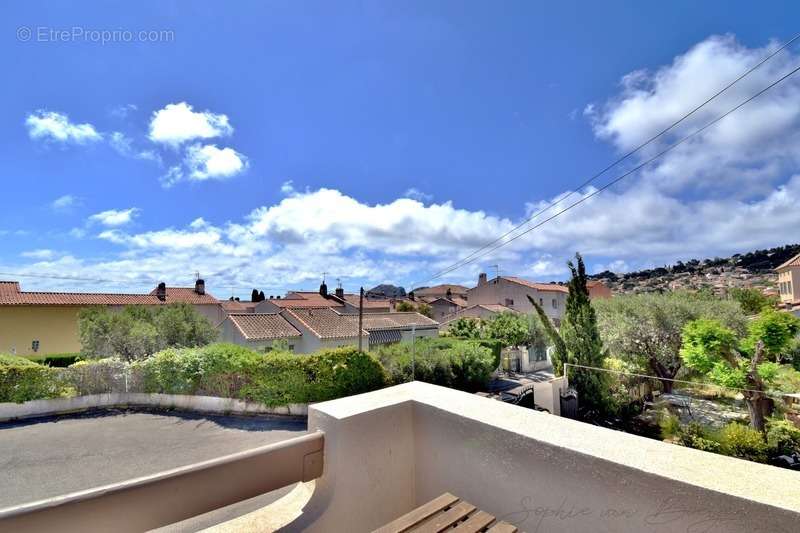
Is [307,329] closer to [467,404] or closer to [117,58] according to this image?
[117,58]

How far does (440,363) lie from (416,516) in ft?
54.7

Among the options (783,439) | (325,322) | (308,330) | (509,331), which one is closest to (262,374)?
(308,330)

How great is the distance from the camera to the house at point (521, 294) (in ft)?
134

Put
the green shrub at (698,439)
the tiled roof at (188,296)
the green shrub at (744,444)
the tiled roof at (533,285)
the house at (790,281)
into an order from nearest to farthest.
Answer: the green shrub at (744,444)
the green shrub at (698,439)
the tiled roof at (188,296)
the house at (790,281)
the tiled roof at (533,285)

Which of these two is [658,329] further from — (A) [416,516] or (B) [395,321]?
(A) [416,516]

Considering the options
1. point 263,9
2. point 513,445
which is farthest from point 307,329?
point 513,445

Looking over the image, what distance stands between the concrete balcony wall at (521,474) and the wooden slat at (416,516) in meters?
0.25

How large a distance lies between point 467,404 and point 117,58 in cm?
1000

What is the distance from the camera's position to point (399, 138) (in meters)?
15.7

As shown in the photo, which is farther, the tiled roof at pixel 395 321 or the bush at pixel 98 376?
the tiled roof at pixel 395 321

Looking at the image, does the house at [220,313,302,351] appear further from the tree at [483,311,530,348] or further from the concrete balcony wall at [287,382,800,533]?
the concrete balcony wall at [287,382,800,533]

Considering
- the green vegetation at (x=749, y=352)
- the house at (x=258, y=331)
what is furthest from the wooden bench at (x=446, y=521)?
the house at (x=258, y=331)

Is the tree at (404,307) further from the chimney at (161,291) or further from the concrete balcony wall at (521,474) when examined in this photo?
the concrete balcony wall at (521,474)

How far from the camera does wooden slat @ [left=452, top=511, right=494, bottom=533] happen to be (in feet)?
5.43
